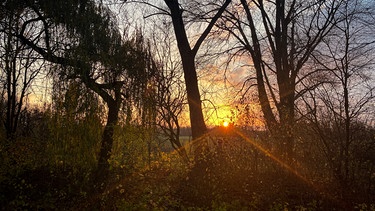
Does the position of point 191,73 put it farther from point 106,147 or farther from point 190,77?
point 106,147

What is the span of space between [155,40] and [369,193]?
8598mm

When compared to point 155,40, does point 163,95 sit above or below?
below

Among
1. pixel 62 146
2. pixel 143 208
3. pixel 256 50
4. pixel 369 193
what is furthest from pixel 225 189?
pixel 256 50

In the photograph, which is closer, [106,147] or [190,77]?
Answer: [106,147]

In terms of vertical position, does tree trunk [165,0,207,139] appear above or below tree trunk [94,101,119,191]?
above

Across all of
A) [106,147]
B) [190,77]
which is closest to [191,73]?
[190,77]

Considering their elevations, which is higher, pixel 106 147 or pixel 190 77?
pixel 190 77

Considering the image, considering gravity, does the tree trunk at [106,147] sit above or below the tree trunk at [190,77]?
below

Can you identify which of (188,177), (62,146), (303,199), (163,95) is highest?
(163,95)

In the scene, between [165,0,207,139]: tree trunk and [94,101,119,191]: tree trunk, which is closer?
[94,101,119,191]: tree trunk

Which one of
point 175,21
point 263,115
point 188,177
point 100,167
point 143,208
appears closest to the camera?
point 143,208

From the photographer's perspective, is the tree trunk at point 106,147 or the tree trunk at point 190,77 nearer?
the tree trunk at point 106,147

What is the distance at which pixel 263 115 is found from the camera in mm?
8883

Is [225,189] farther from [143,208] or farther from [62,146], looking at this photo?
[62,146]
